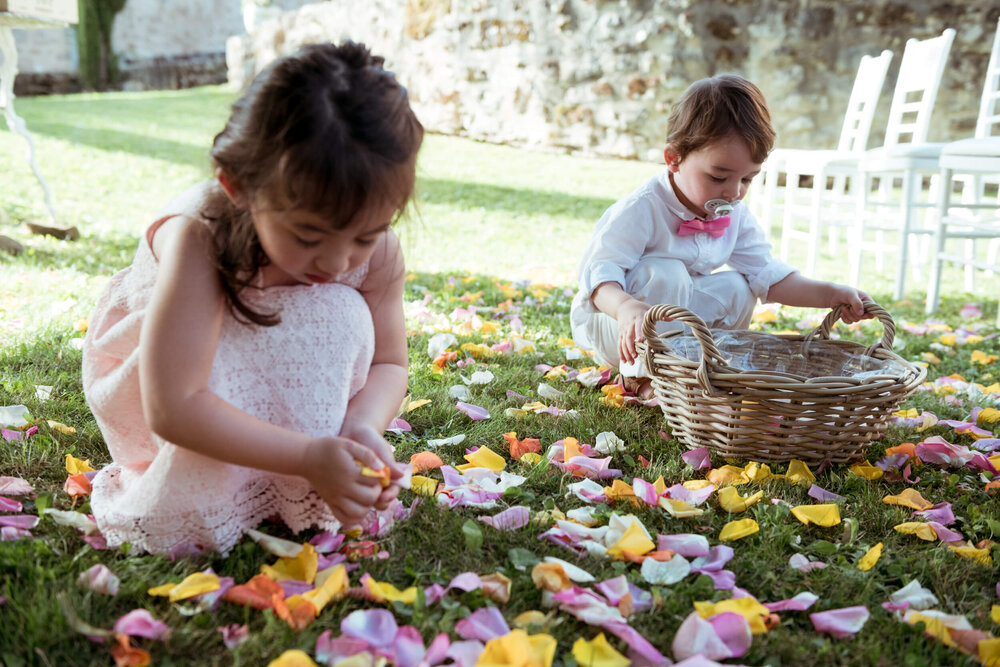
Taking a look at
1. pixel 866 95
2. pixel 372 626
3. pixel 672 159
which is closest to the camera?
pixel 372 626

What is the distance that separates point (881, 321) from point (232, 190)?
1.80 metres

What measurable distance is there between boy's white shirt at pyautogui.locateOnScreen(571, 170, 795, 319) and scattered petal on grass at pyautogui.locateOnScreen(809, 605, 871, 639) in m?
1.27

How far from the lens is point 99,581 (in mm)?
1350

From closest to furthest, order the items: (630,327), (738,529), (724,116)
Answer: (738,529)
(630,327)
(724,116)

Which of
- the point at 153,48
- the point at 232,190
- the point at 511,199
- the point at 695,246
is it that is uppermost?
the point at 153,48

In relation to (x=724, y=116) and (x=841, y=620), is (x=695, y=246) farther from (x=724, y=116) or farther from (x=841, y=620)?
(x=841, y=620)

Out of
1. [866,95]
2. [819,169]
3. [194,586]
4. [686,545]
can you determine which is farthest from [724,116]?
[866,95]

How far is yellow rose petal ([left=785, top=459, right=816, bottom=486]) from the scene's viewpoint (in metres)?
2.00

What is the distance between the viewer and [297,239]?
1.31 meters

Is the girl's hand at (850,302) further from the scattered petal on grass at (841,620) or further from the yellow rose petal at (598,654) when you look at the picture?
the yellow rose petal at (598,654)

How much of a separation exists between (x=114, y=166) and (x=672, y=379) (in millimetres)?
7078

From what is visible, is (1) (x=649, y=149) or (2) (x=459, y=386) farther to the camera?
(1) (x=649, y=149)

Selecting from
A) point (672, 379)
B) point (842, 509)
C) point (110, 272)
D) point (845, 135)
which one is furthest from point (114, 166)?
point (842, 509)

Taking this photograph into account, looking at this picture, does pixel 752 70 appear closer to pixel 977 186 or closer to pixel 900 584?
pixel 977 186
